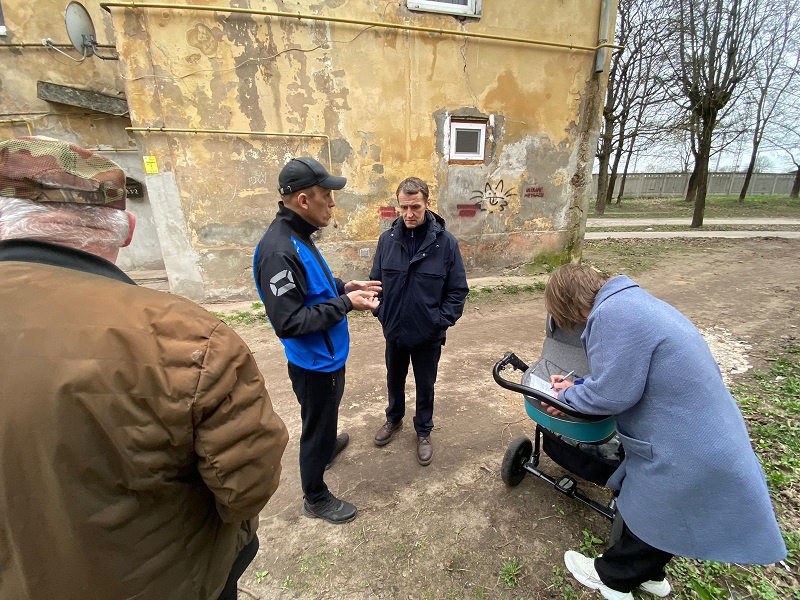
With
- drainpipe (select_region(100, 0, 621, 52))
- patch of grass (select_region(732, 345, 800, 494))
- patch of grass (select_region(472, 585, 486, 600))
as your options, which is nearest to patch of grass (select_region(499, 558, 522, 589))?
patch of grass (select_region(472, 585, 486, 600))

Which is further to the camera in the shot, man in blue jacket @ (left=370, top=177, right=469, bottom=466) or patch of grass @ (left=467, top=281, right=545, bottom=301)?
patch of grass @ (left=467, top=281, right=545, bottom=301)

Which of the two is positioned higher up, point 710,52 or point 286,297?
point 710,52

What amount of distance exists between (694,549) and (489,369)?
2.86 m

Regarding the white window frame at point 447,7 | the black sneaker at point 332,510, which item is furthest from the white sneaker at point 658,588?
the white window frame at point 447,7

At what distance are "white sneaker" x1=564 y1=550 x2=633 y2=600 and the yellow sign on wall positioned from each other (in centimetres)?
A: 696

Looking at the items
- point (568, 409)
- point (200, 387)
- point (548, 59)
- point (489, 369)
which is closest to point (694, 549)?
point (568, 409)

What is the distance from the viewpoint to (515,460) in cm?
260

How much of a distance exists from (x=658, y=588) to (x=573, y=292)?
1579 millimetres

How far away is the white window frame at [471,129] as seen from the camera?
6.94 metres

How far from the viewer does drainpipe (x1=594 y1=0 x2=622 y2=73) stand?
7027 mm

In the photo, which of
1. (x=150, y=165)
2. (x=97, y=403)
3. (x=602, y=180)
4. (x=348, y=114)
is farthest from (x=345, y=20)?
(x=602, y=180)

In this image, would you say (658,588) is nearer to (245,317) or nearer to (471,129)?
(245,317)

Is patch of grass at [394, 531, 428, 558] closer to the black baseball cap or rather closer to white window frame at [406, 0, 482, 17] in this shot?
the black baseball cap

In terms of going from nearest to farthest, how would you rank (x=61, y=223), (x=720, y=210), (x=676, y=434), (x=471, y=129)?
(x=61, y=223) → (x=676, y=434) → (x=471, y=129) → (x=720, y=210)
